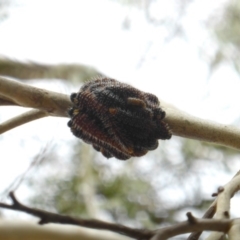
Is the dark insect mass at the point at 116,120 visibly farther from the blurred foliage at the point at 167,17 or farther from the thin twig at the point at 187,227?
the blurred foliage at the point at 167,17

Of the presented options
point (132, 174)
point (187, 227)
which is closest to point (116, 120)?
point (187, 227)

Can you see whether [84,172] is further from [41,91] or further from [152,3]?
[41,91]

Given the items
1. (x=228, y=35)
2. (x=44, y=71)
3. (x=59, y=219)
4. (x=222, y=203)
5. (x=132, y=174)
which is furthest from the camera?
(x=228, y=35)

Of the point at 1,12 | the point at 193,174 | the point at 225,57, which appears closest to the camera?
the point at 1,12

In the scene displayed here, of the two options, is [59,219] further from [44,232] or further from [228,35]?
[228,35]

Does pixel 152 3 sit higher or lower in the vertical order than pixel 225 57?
higher

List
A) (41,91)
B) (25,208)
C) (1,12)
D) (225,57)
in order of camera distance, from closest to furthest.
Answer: (25,208)
(41,91)
(1,12)
(225,57)

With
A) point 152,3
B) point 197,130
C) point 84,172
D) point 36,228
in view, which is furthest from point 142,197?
point 36,228
